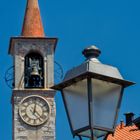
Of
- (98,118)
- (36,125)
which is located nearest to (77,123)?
(98,118)

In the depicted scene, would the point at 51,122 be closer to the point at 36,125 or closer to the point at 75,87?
the point at 36,125

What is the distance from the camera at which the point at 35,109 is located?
4597 centimetres

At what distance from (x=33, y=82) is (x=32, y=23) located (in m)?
3.05

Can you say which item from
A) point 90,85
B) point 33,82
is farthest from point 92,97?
point 33,82

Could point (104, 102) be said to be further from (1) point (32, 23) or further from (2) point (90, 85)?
(1) point (32, 23)

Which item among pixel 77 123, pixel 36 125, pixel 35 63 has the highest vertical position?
pixel 35 63

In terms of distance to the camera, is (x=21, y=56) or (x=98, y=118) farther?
(x=21, y=56)

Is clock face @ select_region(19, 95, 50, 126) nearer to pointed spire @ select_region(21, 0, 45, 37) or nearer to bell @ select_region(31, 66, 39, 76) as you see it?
bell @ select_region(31, 66, 39, 76)

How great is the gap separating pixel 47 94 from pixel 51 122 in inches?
54.1

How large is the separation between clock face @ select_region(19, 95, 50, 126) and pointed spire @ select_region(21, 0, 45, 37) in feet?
10.8

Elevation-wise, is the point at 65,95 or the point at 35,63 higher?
the point at 35,63

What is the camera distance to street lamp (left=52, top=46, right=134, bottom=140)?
321 inches

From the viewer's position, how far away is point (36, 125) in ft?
148

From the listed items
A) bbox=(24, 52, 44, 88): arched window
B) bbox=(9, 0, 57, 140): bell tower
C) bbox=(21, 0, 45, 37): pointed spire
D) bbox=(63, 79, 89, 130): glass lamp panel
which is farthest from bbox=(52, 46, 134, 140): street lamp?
bbox=(21, 0, 45, 37): pointed spire
